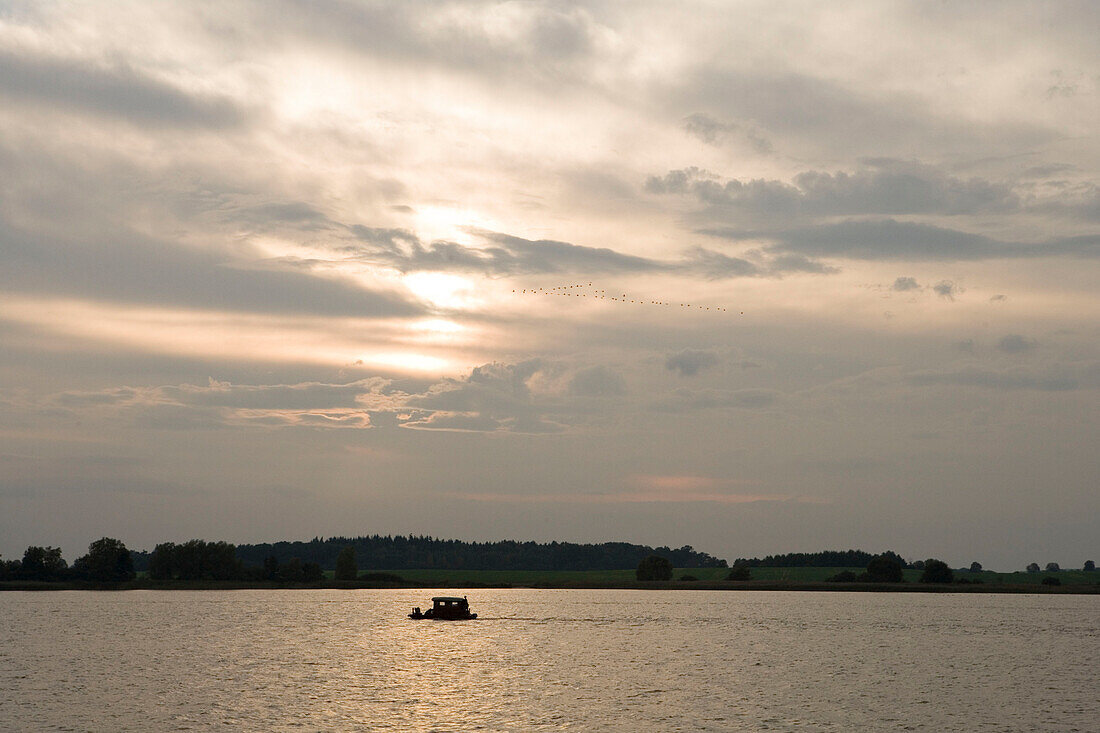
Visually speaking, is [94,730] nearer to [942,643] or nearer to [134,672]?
[134,672]

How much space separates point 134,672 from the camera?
300 ft

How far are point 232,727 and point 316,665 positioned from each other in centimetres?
3784

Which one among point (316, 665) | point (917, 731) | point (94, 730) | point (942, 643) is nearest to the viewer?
point (94, 730)

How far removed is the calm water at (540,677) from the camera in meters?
65.8

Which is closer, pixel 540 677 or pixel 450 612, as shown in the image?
pixel 540 677

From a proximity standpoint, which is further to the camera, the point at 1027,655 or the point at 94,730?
the point at 1027,655

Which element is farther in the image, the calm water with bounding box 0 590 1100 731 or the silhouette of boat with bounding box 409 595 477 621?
the silhouette of boat with bounding box 409 595 477 621

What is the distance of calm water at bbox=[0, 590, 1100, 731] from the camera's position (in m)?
65.8

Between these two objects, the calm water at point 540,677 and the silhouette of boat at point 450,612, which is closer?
the calm water at point 540,677

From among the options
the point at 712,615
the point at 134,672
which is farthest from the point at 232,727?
the point at 712,615

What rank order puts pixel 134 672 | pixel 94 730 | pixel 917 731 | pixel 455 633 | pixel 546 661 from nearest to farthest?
pixel 94 730 → pixel 917 731 → pixel 134 672 → pixel 546 661 → pixel 455 633

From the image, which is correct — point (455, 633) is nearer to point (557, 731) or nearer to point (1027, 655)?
point (1027, 655)

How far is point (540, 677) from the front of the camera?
296ft

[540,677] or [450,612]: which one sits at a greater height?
[450,612]
